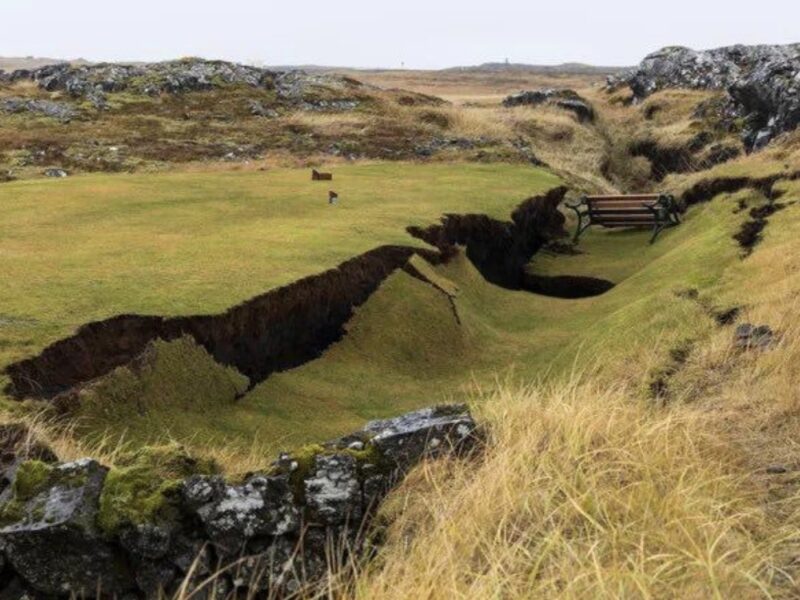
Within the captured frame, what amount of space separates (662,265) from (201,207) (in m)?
9.44

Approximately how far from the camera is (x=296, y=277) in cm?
1202

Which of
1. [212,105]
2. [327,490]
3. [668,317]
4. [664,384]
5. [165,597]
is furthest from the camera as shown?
[212,105]

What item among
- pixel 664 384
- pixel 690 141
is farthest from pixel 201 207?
pixel 690 141

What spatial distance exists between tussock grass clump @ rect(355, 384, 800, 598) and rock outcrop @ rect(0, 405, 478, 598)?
0.32m

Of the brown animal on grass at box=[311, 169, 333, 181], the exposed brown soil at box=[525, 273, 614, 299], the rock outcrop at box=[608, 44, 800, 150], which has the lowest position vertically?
the exposed brown soil at box=[525, 273, 614, 299]

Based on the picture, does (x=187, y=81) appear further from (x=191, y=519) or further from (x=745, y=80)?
(x=191, y=519)

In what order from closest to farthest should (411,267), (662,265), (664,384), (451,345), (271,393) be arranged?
(664,384) → (271,393) → (451,345) → (411,267) → (662,265)

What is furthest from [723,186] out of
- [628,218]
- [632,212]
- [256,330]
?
[256,330]

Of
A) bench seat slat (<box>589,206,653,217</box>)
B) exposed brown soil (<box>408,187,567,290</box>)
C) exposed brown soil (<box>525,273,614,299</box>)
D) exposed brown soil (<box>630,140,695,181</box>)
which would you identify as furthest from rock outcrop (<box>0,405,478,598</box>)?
exposed brown soil (<box>630,140,695,181</box>)

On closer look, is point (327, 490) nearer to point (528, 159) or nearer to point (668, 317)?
point (668, 317)

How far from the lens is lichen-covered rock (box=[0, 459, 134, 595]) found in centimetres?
546

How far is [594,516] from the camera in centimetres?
487

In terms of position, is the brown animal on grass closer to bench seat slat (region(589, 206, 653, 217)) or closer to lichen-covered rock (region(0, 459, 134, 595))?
bench seat slat (region(589, 206, 653, 217))

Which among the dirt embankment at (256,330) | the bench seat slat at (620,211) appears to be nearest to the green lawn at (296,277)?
the dirt embankment at (256,330)
